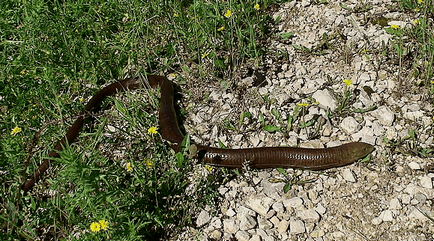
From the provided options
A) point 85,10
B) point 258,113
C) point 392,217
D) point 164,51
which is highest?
point 85,10

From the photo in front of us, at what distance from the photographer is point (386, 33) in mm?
5312

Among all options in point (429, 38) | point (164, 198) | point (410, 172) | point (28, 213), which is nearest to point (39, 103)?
point (28, 213)

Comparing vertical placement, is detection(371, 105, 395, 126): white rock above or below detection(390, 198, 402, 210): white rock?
above

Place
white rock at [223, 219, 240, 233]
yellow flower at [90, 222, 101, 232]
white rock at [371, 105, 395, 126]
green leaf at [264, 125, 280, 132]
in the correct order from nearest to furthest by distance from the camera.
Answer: yellow flower at [90, 222, 101, 232]
white rock at [223, 219, 240, 233]
white rock at [371, 105, 395, 126]
green leaf at [264, 125, 280, 132]

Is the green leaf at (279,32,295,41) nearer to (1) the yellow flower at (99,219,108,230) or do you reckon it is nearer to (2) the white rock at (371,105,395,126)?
(2) the white rock at (371,105,395,126)

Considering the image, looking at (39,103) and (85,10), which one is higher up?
(85,10)

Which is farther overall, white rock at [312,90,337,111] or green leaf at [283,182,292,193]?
white rock at [312,90,337,111]

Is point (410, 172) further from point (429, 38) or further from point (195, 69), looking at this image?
point (195, 69)

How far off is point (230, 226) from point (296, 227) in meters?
0.55

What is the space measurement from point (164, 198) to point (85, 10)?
3.49 metres

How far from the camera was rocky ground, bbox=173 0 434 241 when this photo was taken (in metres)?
3.79

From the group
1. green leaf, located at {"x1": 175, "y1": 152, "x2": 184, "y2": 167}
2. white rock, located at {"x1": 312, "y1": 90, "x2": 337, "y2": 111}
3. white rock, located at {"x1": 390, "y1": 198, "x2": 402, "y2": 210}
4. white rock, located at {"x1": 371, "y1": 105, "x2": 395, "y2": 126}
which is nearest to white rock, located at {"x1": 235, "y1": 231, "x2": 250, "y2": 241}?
green leaf, located at {"x1": 175, "y1": 152, "x2": 184, "y2": 167}

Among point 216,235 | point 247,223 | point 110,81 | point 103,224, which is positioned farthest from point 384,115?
point 110,81

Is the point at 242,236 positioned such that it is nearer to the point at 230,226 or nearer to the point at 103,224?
the point at 230,226
